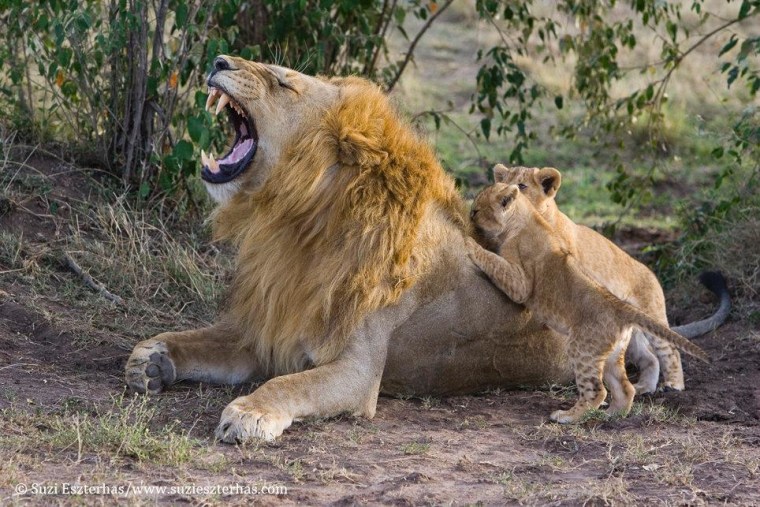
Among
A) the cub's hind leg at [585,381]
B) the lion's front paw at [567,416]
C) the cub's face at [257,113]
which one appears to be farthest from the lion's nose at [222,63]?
the lion's front paw at [567,416]

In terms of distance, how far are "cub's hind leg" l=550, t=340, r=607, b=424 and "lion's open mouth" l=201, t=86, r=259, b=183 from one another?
4.47 feet

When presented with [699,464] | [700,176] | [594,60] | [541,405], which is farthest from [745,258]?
[700,176]

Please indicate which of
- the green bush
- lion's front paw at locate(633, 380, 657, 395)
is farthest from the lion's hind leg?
lion's front paw at locate(633, 380, 657, 395)

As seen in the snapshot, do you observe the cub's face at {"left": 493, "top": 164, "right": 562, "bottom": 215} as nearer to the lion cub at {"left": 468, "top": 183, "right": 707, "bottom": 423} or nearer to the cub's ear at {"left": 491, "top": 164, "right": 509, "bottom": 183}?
the cub's ear at {"left": 491, "top": 164, "right": 509, "bottom": 183}

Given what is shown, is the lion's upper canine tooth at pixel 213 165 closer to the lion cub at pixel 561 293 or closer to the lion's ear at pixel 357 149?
the lion's ear at pixel 357 149

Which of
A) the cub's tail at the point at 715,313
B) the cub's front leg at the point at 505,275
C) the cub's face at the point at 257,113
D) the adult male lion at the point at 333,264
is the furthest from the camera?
the cub's tail at the point at 715,313

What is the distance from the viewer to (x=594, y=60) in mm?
6867

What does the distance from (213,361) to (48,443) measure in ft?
3.58

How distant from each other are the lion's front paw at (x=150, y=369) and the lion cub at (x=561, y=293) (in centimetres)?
121

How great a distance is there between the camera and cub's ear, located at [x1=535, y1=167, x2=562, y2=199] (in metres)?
4.95

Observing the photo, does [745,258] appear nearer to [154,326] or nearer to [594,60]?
[594,60]

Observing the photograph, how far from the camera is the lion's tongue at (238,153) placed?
4.45m

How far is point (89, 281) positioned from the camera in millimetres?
5480

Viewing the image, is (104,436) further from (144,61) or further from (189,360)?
(144,61)
